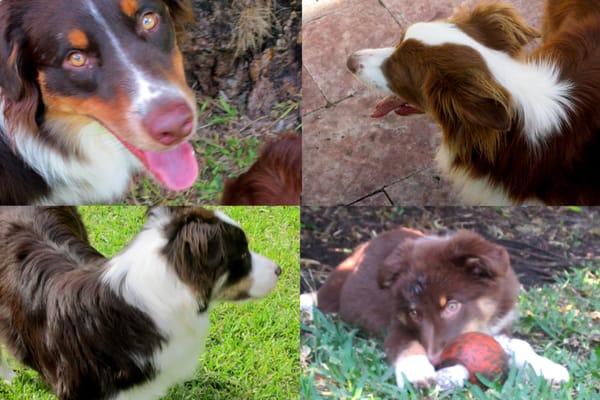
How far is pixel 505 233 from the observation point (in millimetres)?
2809

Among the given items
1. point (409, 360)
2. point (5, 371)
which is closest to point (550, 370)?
point (409, 360)

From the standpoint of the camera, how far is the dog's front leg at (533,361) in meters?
2.51

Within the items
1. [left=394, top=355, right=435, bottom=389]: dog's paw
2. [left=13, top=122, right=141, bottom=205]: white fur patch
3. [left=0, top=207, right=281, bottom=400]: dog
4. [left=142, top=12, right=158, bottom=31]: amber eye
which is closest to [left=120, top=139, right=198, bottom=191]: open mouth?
[left=13, top=122, right=141, bottom=205]: white fur patch

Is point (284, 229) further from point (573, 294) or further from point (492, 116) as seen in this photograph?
point (573, 294)

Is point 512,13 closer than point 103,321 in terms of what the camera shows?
No

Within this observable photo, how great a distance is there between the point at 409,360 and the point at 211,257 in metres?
0.88

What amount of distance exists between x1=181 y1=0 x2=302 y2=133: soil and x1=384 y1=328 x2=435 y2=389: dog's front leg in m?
1.16

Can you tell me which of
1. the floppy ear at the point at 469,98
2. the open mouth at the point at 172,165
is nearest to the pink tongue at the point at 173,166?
the open mouth at the point at 172,165

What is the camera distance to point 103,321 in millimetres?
2154

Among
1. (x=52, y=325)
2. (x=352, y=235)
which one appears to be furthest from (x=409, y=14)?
(x=52, y=325)

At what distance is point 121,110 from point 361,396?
1358 mm

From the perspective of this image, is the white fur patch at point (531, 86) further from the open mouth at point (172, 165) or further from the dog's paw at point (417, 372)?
the open mouth at point (172, 165)

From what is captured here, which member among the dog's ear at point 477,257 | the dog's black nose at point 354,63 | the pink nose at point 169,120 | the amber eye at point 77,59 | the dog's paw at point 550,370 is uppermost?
the amber eye at point 77,59

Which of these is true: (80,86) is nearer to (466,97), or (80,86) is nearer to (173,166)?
(173,166)
